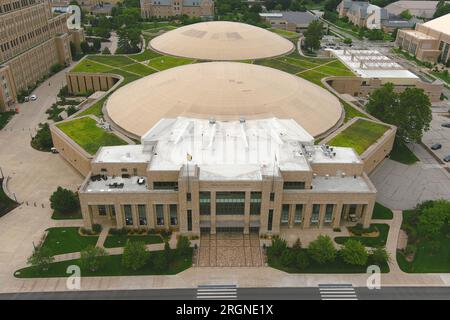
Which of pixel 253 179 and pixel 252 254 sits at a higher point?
pixel 253 179

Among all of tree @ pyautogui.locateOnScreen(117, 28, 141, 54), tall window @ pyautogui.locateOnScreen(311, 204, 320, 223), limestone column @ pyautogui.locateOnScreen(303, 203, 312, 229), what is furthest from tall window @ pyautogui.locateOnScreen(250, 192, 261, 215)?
tree @ pyautogui.locateOnScreen(117, 28, 141, 54)

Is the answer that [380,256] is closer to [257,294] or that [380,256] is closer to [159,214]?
[257,294]

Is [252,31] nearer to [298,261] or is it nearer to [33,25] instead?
[33,25]

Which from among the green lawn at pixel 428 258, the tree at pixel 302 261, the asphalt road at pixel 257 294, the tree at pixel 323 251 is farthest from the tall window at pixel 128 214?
the green lawn at pixel 428 258

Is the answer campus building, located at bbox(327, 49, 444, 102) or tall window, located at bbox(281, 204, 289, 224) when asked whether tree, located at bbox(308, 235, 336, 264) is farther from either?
campus building, located at bbox(327, 49, 444, 102)

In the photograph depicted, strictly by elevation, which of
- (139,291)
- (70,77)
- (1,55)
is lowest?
(139,291)

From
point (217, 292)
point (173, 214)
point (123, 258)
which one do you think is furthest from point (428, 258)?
point (123, 258)

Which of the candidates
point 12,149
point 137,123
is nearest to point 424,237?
point 137,123
